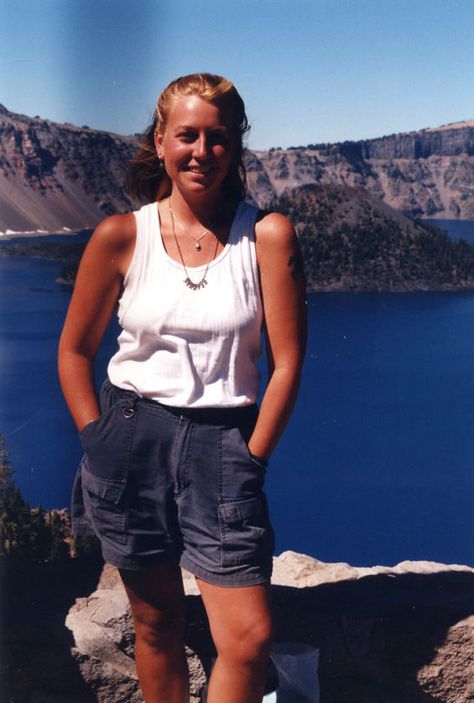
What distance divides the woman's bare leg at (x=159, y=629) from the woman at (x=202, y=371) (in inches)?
3.6

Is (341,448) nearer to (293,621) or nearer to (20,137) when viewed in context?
(293,621)

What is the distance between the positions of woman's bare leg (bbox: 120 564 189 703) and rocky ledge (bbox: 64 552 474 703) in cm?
46

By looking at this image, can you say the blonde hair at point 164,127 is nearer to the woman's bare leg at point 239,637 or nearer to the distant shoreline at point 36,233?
the woman's bare leg at point 239,637

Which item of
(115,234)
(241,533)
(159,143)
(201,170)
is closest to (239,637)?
(241,533)

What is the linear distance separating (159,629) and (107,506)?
0.39 metres

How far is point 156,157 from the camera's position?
1872 millimetres

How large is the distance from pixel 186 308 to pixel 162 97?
0.51 m

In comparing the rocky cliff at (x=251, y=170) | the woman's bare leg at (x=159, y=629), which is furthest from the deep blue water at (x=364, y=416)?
the woman's bare leg at (x=159, y=629)

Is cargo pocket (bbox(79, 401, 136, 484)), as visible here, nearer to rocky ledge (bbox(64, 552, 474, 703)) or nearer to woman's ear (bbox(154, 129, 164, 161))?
woman's ear (bbox(154, 129, 164, 161))

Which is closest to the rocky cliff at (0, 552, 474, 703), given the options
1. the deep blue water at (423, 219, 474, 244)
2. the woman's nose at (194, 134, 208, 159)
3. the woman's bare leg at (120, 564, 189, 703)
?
the woman's bare leg at (120, 564, 189, 703)

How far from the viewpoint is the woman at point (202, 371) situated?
167cm

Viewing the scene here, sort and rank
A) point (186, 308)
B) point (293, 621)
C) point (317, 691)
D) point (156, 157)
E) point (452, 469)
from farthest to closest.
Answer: point (452, 469) → point (293, 621) → point (317, 691) → point (156, 157) → point (186, 308)

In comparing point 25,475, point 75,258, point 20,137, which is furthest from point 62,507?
point 20,137

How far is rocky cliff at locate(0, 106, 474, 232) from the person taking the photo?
339 centimetres
